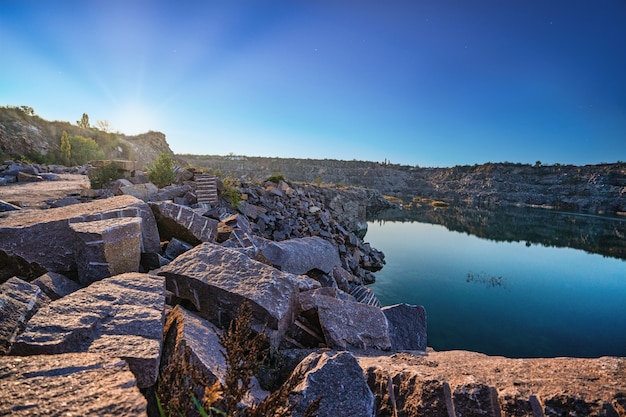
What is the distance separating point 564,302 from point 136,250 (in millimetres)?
14489

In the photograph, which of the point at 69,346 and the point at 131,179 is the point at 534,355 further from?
the point at 131,179

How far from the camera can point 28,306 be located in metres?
2.37

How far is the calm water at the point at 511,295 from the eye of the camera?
8375mm

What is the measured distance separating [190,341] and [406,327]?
333 cm

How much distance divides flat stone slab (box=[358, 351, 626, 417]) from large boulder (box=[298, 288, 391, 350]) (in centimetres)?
94

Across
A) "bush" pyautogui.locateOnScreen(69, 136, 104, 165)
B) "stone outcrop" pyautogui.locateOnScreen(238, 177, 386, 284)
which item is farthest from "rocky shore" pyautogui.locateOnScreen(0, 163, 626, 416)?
"bush" pyautogui.locateOnScreen(69, 136, 104, 165)

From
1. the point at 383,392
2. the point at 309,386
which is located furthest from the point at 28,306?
the point at 383,392

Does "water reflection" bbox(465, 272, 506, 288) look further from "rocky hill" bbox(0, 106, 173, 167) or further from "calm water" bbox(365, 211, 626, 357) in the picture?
"rocky hill" bbox(0, 106, 173, 167)

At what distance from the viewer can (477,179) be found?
6662 centimetres

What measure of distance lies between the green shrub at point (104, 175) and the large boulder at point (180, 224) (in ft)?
23.2

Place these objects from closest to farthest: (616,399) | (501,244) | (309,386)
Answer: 1. (616,399)
2. (309,386)
3. (501,244)

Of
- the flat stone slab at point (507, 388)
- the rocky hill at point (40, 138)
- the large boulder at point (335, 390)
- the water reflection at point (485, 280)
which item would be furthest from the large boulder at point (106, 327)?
the rocky hill at point (40, 138)

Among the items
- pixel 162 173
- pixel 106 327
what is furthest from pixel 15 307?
pixel 162 173

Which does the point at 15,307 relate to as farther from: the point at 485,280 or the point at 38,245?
the point at 485,280
